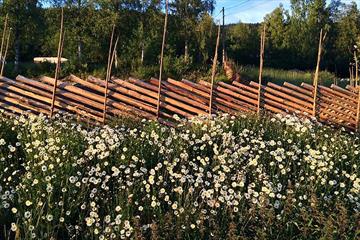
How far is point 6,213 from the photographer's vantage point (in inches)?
121

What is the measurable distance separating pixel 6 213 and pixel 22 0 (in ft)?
72.0

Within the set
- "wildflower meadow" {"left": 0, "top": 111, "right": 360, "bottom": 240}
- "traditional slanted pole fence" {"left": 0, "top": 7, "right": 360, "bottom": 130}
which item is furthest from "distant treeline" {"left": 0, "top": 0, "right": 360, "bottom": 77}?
"wildflower meadow" {"left": 0, "top": 111, "right": 360, "bottom": 240}

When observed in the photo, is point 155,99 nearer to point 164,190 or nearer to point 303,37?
point 164,190

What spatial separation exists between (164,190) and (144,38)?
23684 mm

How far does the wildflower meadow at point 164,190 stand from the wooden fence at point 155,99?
3.14m

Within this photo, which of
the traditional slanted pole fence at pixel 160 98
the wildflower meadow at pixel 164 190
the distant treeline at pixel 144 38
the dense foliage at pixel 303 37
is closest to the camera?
the wildflower meadow at pixel 164 190

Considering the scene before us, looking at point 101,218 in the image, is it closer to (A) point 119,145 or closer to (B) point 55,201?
(B) point 55,201

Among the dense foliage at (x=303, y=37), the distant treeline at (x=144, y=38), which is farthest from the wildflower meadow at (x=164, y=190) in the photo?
the dense foliage at (x=303, y=37)

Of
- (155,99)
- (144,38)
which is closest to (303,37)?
(144,38)

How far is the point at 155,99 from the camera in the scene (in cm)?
825

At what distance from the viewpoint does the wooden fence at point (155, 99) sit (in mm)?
7918

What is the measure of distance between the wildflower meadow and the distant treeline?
588 inches

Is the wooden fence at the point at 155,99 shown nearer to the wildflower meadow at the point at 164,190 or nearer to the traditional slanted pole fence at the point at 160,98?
the traditional slanted pole fence at the point at 160,98

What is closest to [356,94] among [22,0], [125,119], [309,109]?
[309,109]
